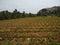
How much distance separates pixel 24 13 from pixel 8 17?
5071 mm

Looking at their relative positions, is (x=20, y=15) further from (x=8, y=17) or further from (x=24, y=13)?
(x=8, y=17)

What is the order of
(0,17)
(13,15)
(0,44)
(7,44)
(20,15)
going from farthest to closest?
(20,15) < (13,15) < (0,17) < (0,44) < (7,44)

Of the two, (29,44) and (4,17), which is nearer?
(29,44)

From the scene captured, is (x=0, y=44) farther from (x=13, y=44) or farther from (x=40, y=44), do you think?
(x=40, y=44)

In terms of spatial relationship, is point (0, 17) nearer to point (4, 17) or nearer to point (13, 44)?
point (4, 17)

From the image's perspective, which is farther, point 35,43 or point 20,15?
point 20,15

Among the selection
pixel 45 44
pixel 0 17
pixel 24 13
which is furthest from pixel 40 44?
pixel 24 13

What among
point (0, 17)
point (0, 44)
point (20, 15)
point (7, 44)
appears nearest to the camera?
point (7, 44)

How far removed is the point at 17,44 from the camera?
5.79m

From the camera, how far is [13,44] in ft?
19.2

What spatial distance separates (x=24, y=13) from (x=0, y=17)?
6.58 meters

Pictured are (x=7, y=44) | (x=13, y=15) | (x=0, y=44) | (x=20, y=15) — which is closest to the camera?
(x=7, y=44)

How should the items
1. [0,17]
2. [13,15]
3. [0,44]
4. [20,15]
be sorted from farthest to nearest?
1. [20,15]
2. [13,15]
3. [0,17]
4. [0,44]

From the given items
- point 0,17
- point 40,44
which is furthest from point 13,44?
point 0,17
